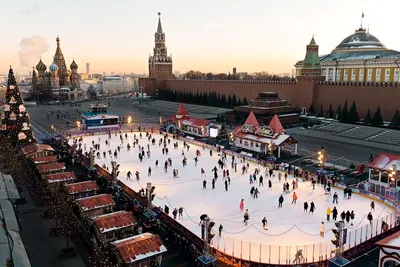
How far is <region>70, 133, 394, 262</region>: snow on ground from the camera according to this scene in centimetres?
1156

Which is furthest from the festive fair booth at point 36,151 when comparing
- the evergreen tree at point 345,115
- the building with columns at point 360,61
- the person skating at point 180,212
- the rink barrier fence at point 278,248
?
the building with columns at point 360,61

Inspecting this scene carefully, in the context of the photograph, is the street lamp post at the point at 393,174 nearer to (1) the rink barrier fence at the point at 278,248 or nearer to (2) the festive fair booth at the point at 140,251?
(1) the rink barrier fence at the point at 278,248

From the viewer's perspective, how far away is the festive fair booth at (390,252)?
9.14 meters

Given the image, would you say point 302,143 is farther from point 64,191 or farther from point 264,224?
point 64,191

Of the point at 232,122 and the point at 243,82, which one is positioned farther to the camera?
the point at 243,82

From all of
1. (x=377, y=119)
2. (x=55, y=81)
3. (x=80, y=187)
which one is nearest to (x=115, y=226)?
(x=80, y=187)

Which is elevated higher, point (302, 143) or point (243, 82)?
point (243, 82)

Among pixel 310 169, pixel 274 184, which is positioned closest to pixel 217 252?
pixel 274 184

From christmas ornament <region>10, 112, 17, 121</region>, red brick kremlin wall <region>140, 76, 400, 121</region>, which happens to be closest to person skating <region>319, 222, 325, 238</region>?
christmas ornament <region>10, 112, 17, 121</region>

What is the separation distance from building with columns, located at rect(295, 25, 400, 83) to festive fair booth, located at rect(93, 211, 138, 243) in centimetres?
3563

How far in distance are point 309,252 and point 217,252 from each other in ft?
9.12

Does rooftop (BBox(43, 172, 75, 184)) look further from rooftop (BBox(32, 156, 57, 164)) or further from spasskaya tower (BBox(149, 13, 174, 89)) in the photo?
spasskaya tower (BBox(149, 13, 174, 89))

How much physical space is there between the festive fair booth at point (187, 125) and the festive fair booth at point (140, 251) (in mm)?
22604

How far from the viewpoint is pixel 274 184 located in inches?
725
